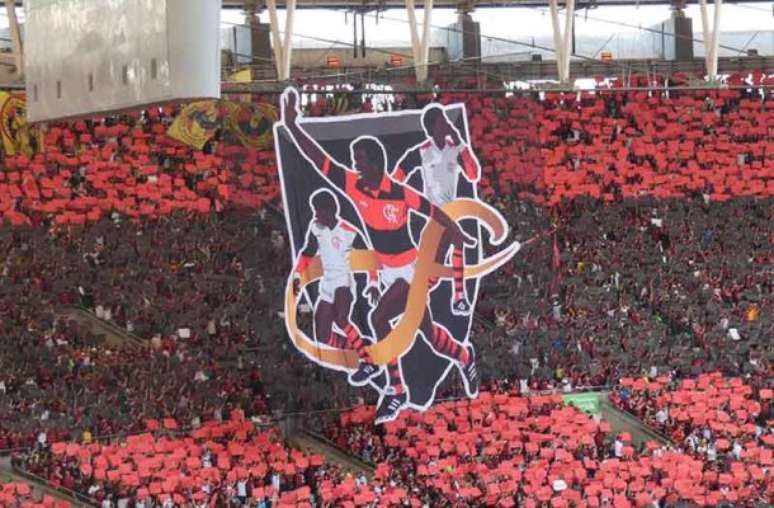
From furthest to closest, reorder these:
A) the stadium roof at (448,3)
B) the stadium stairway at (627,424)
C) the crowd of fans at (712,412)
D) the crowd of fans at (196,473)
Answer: the stadium roof at (448,3) → the stadium stairway at (627,424) → the crowd of fans at (712,412) → the crowd of fans at (196,473)

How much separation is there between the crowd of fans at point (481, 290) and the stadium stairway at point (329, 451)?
0.65 feet

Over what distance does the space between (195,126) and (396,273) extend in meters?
10.7

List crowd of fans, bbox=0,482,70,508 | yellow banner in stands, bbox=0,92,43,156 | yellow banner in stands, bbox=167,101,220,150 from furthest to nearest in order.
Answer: yellow banner in stands, bbox=167,101,220,150, yellow banner in stands, bbox=0,92,43,156, crowd of fans, bbox=0,482,70,508

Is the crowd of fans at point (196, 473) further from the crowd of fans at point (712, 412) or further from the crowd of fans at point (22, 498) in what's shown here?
the crowd of fans at point (712, 412)

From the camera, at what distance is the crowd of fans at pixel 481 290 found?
19922 mm

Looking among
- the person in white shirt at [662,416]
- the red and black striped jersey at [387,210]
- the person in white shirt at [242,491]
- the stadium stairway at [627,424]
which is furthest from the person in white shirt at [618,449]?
the person in white shirt at [242,491]

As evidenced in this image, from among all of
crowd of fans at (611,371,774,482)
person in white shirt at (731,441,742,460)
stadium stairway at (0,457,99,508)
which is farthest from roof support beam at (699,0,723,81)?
stadium stairway at (0,457,99,508)

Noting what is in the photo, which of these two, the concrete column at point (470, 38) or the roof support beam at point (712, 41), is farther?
the concrete column at point (470, 38)

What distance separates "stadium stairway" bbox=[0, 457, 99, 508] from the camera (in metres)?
19.6

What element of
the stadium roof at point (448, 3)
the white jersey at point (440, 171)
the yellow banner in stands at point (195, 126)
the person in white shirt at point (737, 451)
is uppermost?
the stadium roof at point (448, 3)

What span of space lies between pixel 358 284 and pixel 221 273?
6.90 m

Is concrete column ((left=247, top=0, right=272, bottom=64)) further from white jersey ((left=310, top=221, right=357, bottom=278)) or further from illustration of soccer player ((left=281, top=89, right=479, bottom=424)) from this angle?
white jersey ((left=310, top=221, right=357, bottom=278))

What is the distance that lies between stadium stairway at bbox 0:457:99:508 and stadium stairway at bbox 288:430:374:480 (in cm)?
354

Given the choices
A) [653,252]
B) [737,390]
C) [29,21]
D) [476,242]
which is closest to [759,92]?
[653,252]
